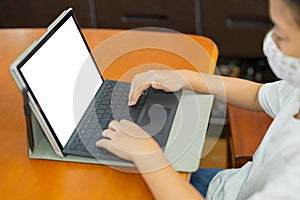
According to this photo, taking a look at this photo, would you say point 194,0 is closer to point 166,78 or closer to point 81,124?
point 166,78

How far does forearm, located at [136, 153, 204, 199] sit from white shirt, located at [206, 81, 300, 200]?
12 cm

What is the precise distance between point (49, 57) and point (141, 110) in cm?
22

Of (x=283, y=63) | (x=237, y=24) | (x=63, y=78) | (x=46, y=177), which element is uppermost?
(x=283, y=63)

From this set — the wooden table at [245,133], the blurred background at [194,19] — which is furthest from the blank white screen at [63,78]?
the blurred background at [194,19]

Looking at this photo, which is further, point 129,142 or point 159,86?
point 159,86

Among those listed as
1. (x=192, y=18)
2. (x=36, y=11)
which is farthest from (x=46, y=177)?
(x=36, y=11)

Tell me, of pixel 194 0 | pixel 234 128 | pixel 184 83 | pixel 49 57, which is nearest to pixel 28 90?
pixel 49 57

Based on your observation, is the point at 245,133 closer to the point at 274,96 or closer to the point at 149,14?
the point at 274,96

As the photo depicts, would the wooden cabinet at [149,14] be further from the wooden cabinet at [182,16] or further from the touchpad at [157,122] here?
the touchpad at [157,122]

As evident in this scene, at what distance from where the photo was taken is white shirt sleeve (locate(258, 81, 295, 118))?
103 cm

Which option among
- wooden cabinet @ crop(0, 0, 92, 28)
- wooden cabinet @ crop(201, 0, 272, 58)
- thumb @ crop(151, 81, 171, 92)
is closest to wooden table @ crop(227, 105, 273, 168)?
thumb @ crop(151, 81, 171, 92)

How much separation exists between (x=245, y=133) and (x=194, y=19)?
89 centimetres

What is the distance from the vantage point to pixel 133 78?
1229 millimetres

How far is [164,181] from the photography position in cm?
91
